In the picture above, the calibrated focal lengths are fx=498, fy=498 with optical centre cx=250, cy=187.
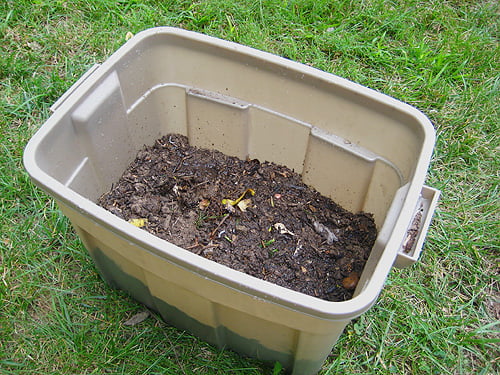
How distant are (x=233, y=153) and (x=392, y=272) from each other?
66 cm

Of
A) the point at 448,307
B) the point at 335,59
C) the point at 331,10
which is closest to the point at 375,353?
the point at 448,307

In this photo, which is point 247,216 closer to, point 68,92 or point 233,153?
point 233,153

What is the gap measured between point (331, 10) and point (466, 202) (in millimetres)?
1088

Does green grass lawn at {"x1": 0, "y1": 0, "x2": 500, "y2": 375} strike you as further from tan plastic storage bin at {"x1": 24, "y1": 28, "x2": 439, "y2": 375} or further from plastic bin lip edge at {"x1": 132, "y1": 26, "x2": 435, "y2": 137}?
plastic bin lip edge at {"x1": 132, "y1": 26, "x2": 435, "y2": 137}

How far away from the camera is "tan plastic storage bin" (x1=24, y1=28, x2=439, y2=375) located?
42.0 inches

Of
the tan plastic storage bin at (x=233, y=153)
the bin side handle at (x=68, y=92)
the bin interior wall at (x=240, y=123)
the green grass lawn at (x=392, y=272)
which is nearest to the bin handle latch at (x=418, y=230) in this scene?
the tan plastic storage bin at (x=233, y=153)

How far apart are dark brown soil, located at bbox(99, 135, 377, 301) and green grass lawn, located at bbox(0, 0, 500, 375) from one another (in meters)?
0.20

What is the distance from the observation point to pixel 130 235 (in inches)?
41.8

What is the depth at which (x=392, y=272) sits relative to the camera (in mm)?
1604

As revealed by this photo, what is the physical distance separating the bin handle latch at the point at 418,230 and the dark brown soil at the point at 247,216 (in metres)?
0.30

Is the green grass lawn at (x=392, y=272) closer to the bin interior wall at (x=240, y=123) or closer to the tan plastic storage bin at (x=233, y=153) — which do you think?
the tan plastic storage bin at (x=233, y=153)

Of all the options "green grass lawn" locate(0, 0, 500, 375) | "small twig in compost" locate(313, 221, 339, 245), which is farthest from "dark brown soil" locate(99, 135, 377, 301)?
"green grass lawn" locate(0, 0, 500, 375)

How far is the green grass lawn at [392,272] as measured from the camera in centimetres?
143

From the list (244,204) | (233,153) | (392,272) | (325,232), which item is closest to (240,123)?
(233,153)
